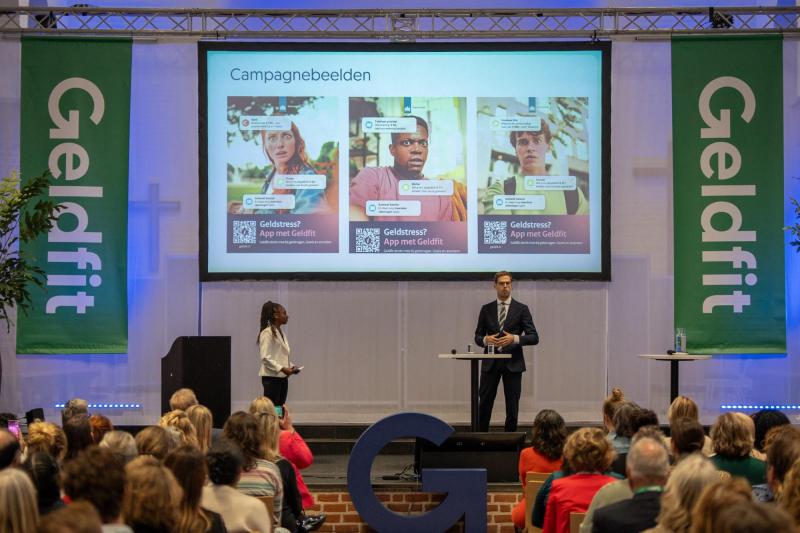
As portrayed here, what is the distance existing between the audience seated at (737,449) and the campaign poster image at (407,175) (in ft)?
16.9

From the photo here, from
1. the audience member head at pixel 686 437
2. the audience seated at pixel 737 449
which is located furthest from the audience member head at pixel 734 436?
the audience member head at pixel 686 437

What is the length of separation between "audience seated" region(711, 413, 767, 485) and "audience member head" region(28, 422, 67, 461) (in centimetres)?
278

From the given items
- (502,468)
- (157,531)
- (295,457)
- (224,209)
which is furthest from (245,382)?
(157,531)

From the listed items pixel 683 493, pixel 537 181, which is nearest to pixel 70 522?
pixel 683 493

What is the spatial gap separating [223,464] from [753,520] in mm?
2253

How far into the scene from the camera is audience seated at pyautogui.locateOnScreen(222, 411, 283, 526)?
438cm

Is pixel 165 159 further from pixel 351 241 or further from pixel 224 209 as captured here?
pixel 351 241

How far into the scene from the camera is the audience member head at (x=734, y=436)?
434 centimetres

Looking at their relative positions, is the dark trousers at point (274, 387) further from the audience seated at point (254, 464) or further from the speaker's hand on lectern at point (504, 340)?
the audience seated at point (254, 464)

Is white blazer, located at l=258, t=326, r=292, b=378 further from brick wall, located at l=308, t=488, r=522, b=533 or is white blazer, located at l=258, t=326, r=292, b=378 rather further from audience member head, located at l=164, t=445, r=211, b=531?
audience member head, located at l=164, t=445, r=211, b=531

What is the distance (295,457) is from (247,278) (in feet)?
12.6

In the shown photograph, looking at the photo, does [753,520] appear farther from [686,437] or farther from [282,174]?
[282,174]

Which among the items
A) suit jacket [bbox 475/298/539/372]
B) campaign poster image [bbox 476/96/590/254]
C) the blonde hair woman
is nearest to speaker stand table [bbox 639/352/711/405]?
suit jacket [bbox 475/298/539/372]

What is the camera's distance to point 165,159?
32.0 ft
